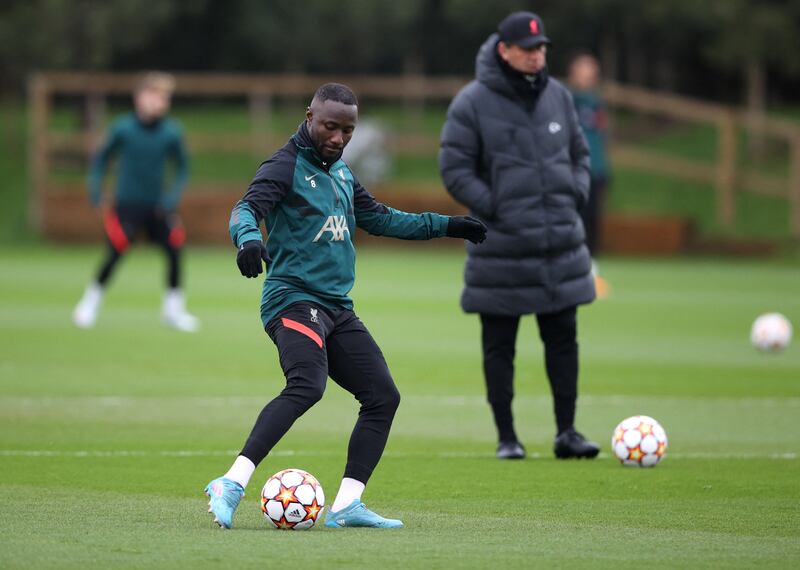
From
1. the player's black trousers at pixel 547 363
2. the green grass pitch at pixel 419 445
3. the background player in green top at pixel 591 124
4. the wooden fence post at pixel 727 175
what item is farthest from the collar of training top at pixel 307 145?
the wooden fence post at pixel 727 175

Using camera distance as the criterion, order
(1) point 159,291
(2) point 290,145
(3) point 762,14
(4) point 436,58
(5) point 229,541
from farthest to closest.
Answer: (4) point 436,58
(3) point 762,14
(1) point 159,291
(2) point 290,145
(5) point 229,541

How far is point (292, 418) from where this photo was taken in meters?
7.12

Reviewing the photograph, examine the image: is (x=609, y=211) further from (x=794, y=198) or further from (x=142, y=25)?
(x=142, y=25)

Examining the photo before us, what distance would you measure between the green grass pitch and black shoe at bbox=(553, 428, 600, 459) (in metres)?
0.12

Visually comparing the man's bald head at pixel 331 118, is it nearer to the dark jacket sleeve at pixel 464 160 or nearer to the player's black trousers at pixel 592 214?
the dark jacket sleeve at pixel 464 160

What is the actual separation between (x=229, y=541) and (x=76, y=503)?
53.1 inches

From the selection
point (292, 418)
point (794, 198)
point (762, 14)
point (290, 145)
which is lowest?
point (292, 418)

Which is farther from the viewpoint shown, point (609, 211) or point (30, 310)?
point (609, 211)

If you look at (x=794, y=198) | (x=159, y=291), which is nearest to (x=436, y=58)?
(x=794, y=198)

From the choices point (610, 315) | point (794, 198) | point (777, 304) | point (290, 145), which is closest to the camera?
point (290, 145)

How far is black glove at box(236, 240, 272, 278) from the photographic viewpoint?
22.1 ft

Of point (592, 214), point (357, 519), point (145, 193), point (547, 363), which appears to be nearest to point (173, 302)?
point (145, 193)

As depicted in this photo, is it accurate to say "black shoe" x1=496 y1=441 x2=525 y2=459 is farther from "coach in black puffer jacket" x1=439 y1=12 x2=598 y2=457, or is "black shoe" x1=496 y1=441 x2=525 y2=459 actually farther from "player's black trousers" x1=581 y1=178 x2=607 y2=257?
"player's black trousers" x1=581 y1=178 x2=607 y2=257

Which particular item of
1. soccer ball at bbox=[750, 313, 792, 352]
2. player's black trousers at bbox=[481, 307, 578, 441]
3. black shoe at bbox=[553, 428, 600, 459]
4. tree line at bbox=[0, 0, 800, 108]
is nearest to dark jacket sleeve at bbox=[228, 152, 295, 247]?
player's black trousers at bbox=[481, 307, 578, 441]
